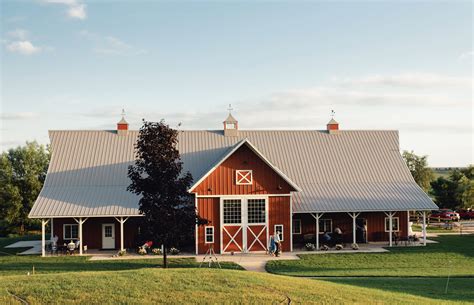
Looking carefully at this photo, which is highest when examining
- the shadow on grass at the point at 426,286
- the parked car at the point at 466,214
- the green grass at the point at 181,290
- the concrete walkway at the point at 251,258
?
the green grass at the point at 181,290

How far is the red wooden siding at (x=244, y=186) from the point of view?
30484mm

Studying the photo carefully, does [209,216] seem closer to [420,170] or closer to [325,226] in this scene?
[325,226]

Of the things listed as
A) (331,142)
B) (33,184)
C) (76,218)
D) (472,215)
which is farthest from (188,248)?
(472,215)

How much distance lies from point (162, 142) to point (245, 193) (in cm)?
945

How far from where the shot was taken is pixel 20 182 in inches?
1996

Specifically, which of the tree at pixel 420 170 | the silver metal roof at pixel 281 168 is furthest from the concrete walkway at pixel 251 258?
the tree at pixel 420 170

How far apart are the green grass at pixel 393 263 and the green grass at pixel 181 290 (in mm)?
6117

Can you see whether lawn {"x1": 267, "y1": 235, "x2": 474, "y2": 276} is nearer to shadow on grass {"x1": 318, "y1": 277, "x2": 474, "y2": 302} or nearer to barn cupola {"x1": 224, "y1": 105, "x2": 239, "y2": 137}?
shadow on grass {"x1": 318, "y1": 277, "x2": 474, "y2": 302}

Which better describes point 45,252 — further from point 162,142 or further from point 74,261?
point 162,142

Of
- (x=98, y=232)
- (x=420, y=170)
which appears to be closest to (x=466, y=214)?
(x=420, y=170)

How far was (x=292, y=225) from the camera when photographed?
111 ft

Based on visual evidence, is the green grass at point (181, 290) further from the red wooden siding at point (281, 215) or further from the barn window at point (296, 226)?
the barn window at point (296, 226)

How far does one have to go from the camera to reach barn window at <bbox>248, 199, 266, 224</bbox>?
30719 mm

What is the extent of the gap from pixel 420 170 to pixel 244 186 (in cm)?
3617
